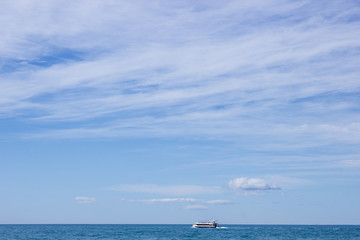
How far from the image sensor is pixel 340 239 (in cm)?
12800

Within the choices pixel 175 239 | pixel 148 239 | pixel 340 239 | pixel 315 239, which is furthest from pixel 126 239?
pixel 340 239

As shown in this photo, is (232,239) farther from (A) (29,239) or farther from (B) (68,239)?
(A) (29,239)

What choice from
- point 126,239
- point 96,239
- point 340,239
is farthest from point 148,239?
point 340,239

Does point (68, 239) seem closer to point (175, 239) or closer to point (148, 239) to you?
point (148, 239)

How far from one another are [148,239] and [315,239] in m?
48.1

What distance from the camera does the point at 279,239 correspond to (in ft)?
414

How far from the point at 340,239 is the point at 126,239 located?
207ft

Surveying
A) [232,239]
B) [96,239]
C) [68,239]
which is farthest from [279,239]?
[68,239]

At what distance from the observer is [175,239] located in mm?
125688

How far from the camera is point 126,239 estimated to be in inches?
5012

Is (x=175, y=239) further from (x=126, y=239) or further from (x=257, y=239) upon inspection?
(x=257, y=239)

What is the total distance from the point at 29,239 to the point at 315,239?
267 ft

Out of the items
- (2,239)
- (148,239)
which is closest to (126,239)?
(148,239)

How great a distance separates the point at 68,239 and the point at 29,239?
35.2ft
